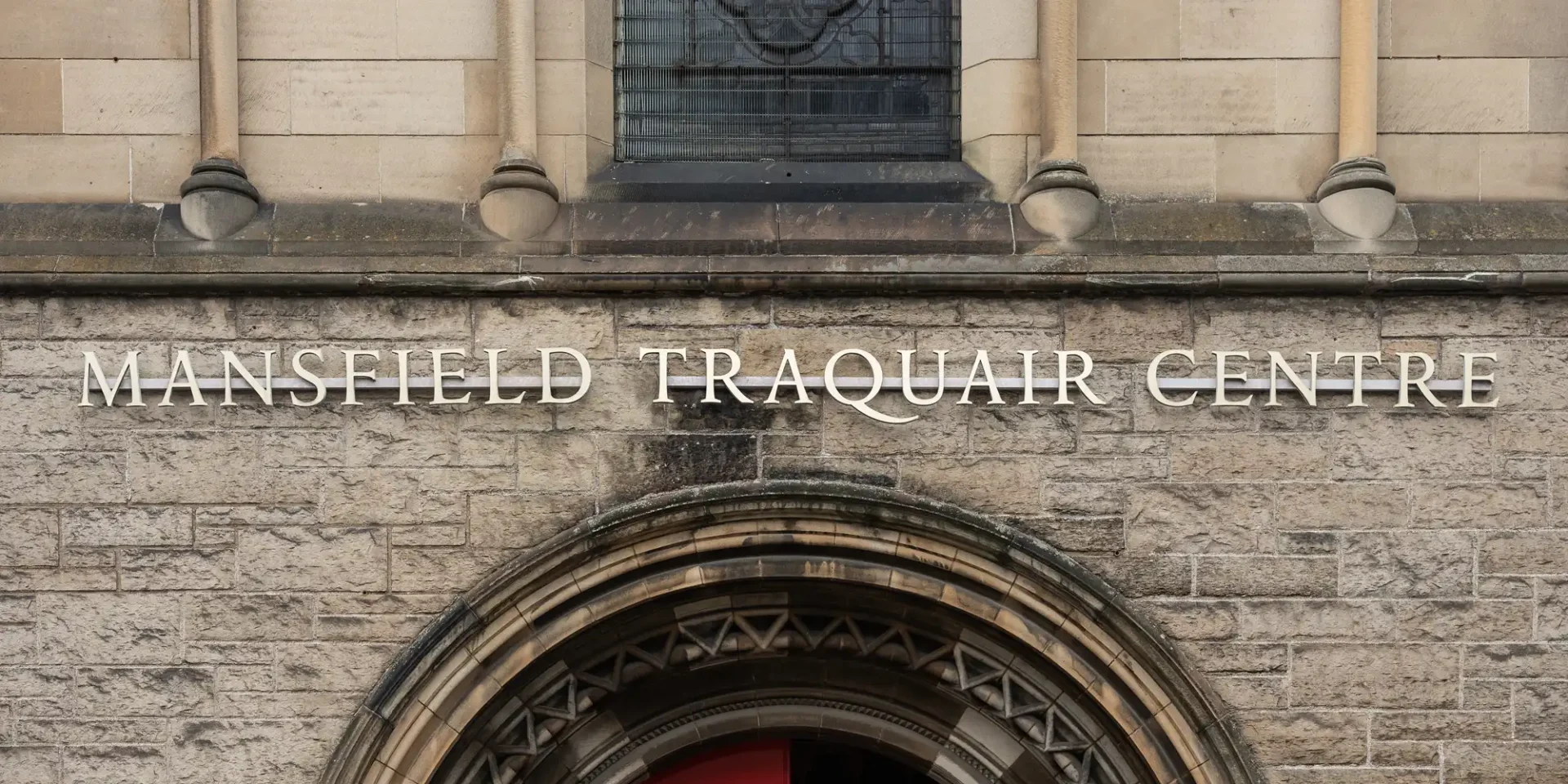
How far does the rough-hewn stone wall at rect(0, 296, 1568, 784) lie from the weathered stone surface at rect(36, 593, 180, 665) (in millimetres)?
10

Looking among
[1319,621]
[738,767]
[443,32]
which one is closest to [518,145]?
[443,32]

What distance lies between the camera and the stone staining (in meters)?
6.38

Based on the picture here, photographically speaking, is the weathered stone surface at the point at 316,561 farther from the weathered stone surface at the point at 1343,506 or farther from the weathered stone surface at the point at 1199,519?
the weathered stone surface at the point at 1343,506

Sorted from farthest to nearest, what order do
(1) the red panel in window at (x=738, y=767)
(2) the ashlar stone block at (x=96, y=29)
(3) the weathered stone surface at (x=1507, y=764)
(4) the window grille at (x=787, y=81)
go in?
(4) the window grille at (x=787, y=81) < (1) the red panel in window at (x=738, y=767) < (2) the ashlar stone block at (x=96, y=29) < (3) the weathered stone surface at (x=1507, y=764)

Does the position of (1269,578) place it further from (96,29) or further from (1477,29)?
(96,29)

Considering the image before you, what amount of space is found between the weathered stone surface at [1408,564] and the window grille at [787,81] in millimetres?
2263

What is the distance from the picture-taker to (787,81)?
22.5ft

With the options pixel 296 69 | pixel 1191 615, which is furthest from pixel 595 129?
pixel 1191 615

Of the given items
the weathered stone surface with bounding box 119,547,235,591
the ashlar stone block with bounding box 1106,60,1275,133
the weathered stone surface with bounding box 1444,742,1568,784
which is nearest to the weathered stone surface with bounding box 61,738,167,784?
the weathered stone surface with bounding box 119,547,235,591

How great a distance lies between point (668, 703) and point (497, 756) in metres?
0.68

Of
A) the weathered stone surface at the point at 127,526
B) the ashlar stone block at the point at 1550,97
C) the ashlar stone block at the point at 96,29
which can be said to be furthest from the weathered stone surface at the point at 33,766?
the ashlar stone block at the point at 1550,97

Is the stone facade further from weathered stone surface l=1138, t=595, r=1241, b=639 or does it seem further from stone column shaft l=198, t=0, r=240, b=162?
weathered stone surface l=1138, t=595, r=1241, b=639

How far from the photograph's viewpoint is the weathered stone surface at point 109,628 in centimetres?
609

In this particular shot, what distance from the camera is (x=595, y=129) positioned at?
6676 mm
